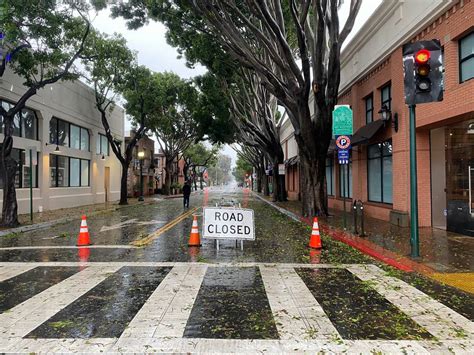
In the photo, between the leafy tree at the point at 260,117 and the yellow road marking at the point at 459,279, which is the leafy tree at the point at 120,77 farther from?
the yellow road marking at the point at 459,279

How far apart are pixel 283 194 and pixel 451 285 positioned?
24.4 metres

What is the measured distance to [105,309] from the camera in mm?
5270

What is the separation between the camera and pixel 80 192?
26.7 meters

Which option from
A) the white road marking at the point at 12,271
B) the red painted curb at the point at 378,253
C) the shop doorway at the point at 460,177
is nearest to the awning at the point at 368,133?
the shop doorway at the point at 460,177

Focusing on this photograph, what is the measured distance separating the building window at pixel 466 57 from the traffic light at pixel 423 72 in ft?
10.5

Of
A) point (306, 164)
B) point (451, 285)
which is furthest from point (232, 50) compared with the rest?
point (451, 285)

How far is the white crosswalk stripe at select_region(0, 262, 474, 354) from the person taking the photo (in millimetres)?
4059

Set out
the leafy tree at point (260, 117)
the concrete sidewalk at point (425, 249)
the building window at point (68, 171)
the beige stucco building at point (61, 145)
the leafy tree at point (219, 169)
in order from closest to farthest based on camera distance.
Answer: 1. the concrete sidewalk at point (425, 249)
2. the beige stucco building at point (61, 145)
3. the building window at point (68, 171)
4. the leafy tree at point (260, 117)
5. the leafy tree at point (219, 169)

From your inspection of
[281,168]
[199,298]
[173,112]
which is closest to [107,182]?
[173,112]

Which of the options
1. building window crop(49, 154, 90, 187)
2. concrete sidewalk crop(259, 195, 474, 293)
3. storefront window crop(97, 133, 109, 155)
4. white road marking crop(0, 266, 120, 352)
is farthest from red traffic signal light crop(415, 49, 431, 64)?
storefront window crop(97, 133, 109, 155)

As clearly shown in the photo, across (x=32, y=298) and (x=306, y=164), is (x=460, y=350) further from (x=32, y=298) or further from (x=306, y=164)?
(x=306, y=164)

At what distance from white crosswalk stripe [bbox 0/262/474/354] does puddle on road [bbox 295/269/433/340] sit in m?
0.12

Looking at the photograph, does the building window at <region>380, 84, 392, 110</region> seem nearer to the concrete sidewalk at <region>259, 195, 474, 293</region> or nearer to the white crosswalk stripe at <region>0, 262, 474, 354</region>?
the concrete sidewalk at <region>259, 195, 474, 293</region>

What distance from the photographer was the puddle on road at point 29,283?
226 inches
